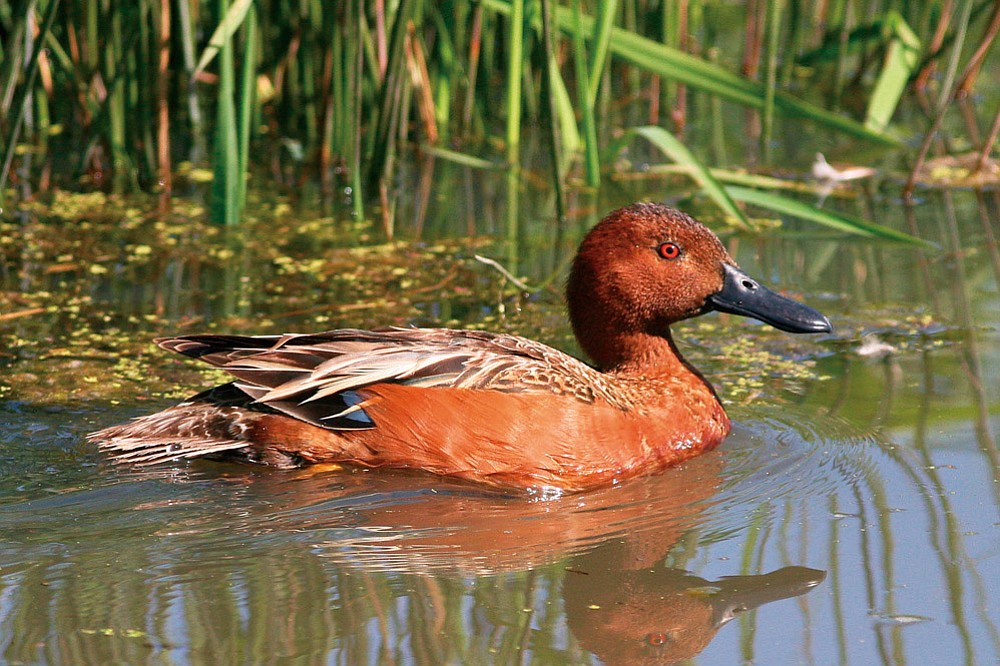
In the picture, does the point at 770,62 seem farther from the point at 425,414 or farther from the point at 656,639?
the point at 656,639

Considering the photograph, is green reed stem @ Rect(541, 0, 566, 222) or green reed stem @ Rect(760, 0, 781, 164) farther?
green reed stem @ Rect(760, 0, 781, 164)

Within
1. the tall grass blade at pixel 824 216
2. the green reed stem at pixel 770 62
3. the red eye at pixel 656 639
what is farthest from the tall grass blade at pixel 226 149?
the red eye at pixel 656 639

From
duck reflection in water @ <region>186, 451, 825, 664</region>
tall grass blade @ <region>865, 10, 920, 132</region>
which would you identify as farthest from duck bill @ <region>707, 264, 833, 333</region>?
tall grass blade @ <region>865, 10, 920, 132</region>

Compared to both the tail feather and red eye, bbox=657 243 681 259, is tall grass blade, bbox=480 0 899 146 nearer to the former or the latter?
red eye, bbox=657 243 681 259

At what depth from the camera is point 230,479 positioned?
470 centimetres

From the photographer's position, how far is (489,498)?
15.0 feet

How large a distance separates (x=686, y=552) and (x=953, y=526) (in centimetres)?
80

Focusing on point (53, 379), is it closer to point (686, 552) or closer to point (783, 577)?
point (686, 552)

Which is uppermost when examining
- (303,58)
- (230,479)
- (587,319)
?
(303,58)

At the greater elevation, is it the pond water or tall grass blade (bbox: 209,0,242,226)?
tall grass blade (bbox: 209,0,242,226)

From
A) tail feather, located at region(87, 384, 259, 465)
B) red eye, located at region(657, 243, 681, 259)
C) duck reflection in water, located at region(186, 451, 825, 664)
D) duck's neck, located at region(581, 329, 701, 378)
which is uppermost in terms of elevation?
red eye, located at region(657, 243, 681, 259)

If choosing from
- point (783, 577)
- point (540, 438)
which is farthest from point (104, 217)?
point (783, 577)

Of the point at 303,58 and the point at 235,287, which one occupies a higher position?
the point at 303,58

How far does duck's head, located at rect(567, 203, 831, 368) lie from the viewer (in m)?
5.23
